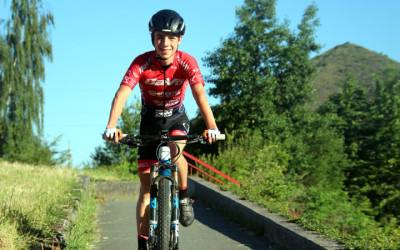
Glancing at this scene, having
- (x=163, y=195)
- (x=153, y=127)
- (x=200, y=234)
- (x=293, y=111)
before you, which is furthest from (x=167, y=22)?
(x=293, y=111)

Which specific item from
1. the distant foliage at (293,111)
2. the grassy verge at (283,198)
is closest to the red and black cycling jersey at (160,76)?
the grassy verge at (283,198)

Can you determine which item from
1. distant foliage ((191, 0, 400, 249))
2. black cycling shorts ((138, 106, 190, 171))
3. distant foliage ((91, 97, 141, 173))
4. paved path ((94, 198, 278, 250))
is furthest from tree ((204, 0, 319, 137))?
black cycling shorts ((138, 106, 190, 171))

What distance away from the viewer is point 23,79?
3244 cm

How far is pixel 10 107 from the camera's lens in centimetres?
3275

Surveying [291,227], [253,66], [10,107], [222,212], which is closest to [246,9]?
[253,66]

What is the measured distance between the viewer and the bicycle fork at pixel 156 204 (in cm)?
377

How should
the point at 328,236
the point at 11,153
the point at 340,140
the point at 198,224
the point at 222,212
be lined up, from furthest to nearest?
the point at 340,140 < the point at 11,153 < the point at 222,212 < the point at 198,224 < the point at 328,236

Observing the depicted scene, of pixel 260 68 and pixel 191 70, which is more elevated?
pixel 260 68

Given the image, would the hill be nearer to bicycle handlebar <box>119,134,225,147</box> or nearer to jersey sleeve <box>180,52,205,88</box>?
jersey sleeve <box>180,52,205,88</box>

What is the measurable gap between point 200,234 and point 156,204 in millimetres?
3470

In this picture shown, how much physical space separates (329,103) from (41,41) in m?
32.9

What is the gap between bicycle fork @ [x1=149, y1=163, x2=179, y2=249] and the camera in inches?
148

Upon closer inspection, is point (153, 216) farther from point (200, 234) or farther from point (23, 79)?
point (23, 79)

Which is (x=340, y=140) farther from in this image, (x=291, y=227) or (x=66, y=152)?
(x=291, y=227)
